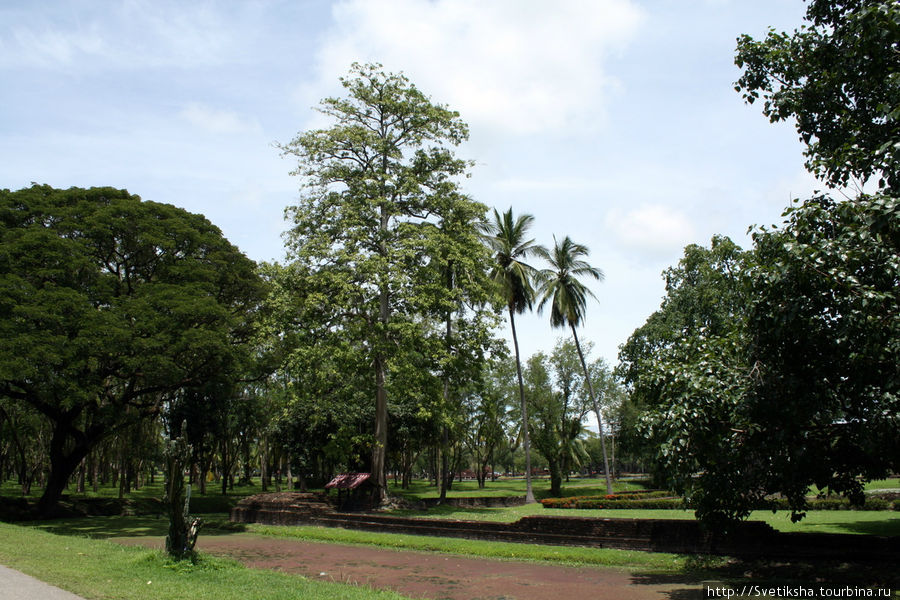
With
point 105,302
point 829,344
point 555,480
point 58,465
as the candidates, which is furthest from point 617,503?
point 58,465

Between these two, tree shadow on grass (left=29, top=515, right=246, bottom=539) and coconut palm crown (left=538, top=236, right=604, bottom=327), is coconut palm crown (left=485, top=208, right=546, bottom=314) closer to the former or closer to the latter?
coconut palm crown (left=538, top=236, right=604, bottom=327)

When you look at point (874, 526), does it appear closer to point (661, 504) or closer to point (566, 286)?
point (661, 504)

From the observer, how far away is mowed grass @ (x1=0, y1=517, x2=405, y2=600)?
8.03m

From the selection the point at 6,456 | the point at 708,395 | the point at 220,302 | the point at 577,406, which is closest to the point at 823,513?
the point at 708,395

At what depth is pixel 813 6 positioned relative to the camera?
33.8 feet

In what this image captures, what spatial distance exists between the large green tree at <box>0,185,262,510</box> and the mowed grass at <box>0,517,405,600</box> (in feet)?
24.5

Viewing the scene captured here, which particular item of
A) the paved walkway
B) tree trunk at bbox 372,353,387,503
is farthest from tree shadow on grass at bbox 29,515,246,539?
the paved walkway

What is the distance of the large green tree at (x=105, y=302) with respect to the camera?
60.5 ft

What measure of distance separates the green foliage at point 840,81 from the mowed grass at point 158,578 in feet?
29.0

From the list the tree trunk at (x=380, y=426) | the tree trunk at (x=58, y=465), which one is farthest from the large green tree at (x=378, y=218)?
the tree trunk at (x=58, y=465)

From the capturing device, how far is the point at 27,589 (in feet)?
25.8

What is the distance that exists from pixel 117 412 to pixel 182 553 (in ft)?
44.8

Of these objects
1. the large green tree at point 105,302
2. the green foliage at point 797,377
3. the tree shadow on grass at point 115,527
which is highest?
the large green tree at point 105,302

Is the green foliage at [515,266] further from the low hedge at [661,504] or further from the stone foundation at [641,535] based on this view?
the stone foundation at [641,535]
